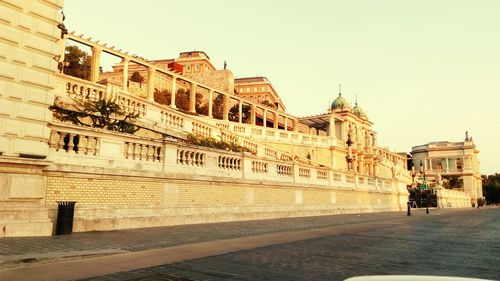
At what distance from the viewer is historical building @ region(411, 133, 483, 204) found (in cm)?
12244

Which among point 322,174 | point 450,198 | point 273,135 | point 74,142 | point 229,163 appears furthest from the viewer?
point 450,198

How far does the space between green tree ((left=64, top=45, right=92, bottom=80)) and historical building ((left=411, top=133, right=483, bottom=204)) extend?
103 m

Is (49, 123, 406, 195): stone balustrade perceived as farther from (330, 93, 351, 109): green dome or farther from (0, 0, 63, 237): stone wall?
(330, 93, 351, 109): green dome

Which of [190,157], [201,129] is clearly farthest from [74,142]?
[201,129]

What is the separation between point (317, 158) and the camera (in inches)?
1987

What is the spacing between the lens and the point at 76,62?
57.6m

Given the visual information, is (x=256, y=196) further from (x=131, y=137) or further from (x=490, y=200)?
(x=490, y=200)

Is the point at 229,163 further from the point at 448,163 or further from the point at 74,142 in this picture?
the point at 448,163

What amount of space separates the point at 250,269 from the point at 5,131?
8.33 meters

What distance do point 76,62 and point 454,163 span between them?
4852 inches

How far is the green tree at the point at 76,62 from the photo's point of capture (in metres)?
54.0

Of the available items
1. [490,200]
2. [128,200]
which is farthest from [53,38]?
[490,200]

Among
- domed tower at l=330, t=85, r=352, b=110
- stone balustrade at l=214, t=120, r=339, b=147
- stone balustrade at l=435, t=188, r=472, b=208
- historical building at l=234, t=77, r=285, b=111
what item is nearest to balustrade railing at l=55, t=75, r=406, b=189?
stone balustrade at l=214, t=120, r=339, b=147

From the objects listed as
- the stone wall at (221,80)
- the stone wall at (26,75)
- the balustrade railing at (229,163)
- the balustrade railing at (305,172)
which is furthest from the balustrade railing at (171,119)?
the stone wall at (221,80)
